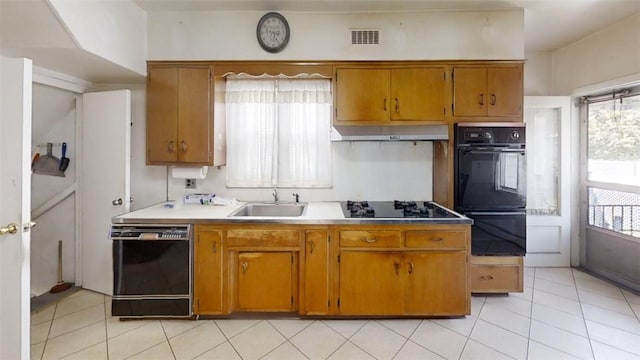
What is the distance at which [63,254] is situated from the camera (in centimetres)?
316

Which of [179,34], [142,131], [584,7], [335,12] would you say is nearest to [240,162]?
[142,131]

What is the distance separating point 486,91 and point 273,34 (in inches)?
80.0

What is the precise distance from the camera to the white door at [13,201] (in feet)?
5.50

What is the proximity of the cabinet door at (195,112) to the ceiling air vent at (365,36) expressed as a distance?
1.40 meters

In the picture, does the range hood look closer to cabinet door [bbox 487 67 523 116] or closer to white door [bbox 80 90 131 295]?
cabinet door [bbox 487 67 523 116]

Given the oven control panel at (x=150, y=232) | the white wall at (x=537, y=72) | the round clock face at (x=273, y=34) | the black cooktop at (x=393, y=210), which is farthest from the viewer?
the white wall at (x=537, y=72)

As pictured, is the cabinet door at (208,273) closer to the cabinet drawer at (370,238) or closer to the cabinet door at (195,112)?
the cabinet door at (195,112)

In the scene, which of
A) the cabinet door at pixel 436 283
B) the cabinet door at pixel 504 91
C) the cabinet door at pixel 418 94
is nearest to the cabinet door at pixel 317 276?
the cabinet door at pixel 436 283

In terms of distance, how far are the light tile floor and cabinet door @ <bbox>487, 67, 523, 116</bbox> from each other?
177 cm

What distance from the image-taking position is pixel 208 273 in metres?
2.42

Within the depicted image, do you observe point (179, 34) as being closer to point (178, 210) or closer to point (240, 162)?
point (240, 162)

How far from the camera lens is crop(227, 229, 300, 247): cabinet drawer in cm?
241

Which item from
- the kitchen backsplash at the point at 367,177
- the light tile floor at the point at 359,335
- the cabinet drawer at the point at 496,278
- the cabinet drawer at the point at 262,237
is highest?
the kitchen backsplash at the point at 367,177

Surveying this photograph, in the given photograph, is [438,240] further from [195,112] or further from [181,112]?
[181,112]
